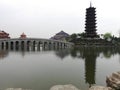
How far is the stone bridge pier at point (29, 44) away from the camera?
3652 inches

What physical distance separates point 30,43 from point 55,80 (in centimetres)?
8367

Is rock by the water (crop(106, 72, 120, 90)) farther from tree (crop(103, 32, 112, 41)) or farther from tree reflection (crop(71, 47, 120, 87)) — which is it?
tree (crop(103, 32, 112, 41))

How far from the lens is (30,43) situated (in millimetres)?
104062

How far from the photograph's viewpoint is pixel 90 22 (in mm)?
107750

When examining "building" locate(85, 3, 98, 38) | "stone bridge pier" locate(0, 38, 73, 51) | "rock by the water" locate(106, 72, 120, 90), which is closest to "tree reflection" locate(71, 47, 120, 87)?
"rock by the water" locate(106, 72, 120, 90)

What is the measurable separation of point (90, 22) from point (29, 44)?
3744cm

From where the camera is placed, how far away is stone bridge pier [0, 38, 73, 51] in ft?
304

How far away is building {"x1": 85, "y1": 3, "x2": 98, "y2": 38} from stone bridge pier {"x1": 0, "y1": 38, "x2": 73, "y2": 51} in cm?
1410

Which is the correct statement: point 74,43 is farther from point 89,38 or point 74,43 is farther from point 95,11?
point 95,11

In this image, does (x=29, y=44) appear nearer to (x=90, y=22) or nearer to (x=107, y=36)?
(x=90, y=22)

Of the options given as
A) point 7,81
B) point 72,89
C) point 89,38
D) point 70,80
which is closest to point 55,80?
point 70,80

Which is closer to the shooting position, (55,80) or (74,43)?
(55,80)

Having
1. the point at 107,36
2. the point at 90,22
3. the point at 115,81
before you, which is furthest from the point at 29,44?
the point at 115,81

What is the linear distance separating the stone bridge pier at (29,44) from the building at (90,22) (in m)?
14.1
